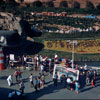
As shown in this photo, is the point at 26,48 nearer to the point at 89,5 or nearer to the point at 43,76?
the point at 43,76

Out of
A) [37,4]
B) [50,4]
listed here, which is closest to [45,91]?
[37,4]

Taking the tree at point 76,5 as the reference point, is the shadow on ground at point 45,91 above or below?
below

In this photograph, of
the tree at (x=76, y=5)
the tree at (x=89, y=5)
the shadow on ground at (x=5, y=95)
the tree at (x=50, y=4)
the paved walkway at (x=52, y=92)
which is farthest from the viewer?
the tree at (x=76, y=5)

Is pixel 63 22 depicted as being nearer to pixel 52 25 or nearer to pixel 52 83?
pixel 52 25

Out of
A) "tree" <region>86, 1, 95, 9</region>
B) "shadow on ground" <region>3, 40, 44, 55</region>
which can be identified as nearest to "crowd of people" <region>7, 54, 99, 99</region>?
"shadow on ground" <region>3, 40, 44, 55</region>

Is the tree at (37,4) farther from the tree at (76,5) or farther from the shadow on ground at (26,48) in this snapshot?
the shadow on ground at (26,48)

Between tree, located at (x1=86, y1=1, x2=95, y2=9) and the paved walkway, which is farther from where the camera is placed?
tree, located at (x1=86, y1=1, x2=95, y2=9)

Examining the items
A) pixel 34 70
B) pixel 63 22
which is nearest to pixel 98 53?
pixel 34 70

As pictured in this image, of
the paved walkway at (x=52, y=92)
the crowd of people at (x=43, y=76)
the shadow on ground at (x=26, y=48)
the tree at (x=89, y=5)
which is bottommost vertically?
the paved walkway at (x=52, y=92)

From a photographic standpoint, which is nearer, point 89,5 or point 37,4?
point 37,4

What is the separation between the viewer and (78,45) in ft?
104

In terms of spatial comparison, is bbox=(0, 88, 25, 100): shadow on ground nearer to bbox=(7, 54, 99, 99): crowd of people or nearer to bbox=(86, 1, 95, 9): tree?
bbox=(7, 54, 99, 99): crowd of people

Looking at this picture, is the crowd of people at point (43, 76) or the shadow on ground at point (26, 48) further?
the shadow on ground at point (26, 48)

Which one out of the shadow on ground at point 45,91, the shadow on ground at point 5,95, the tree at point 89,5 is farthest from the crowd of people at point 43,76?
the tree at point 89,5
